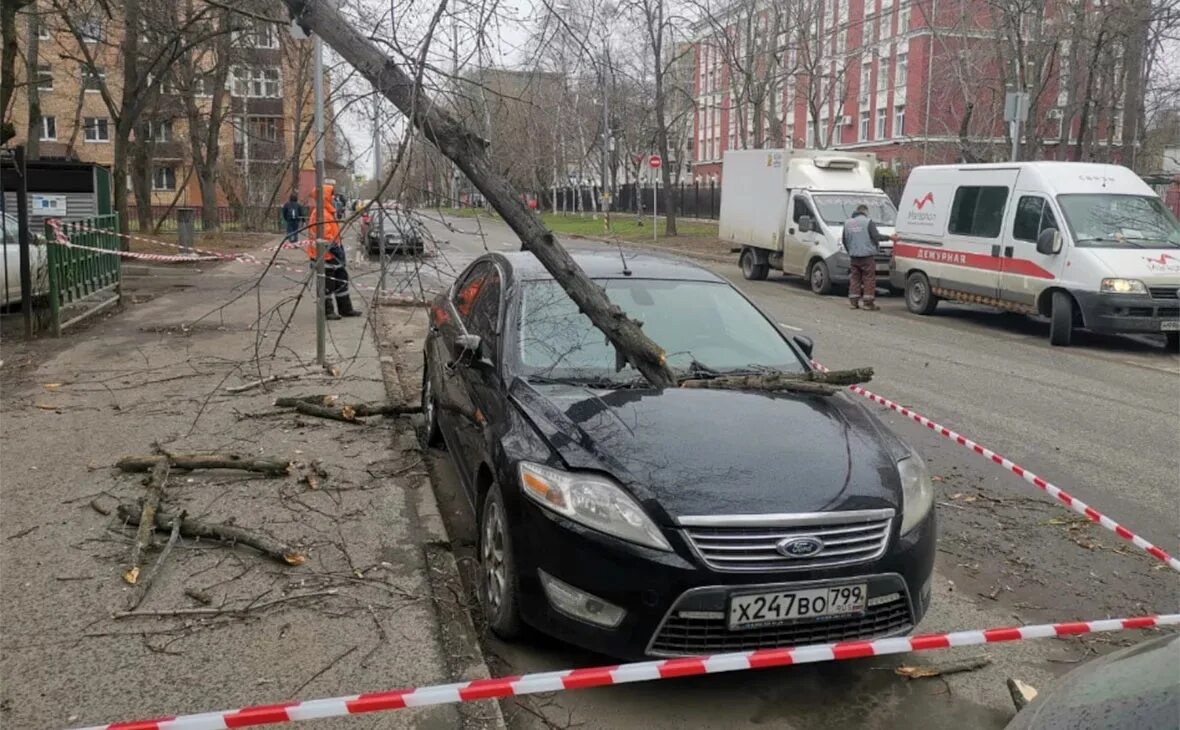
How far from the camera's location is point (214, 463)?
611 centimetres

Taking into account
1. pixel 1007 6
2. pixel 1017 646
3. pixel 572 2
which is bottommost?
pixel 1017 646

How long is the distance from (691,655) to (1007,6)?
23663mm

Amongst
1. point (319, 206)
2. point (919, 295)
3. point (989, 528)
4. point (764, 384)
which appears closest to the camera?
point (764, 384)

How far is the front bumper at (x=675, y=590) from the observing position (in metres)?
3.44

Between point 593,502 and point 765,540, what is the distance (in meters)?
0.64

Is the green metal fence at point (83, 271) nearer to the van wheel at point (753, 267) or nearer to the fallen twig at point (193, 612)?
the fallen twig at point (193, 612)

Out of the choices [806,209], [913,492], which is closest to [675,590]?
[913,492]

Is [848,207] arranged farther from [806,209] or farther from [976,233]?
[976,233]

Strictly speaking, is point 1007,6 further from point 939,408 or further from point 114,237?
point 114,237

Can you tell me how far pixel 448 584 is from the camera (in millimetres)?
4680

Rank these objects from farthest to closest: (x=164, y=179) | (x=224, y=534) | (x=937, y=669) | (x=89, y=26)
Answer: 1. (x=164, y=179)
2. (x=89, y=26)
3. (x=224, y=534)
4. (x=937, y=669)

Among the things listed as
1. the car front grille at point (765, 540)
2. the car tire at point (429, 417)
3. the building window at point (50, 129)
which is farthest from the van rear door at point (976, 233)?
the building window at point (50, 129)

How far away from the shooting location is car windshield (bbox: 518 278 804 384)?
4.97 metres

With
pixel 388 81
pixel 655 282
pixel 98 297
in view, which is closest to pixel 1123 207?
pixel 655 282
